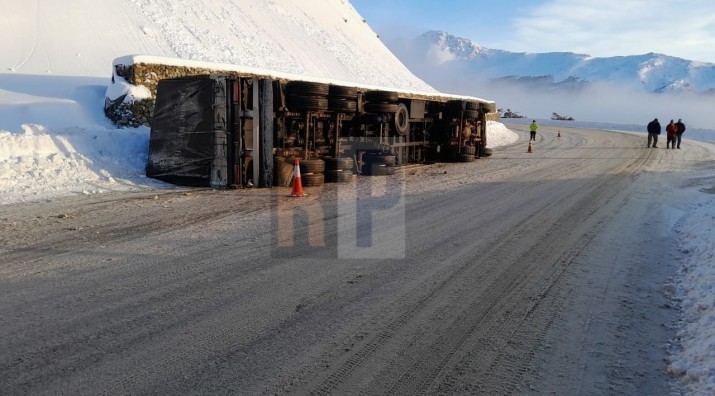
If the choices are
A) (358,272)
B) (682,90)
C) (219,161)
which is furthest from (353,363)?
(682,90)

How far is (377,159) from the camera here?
1402 centimetres

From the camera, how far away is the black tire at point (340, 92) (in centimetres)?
1247

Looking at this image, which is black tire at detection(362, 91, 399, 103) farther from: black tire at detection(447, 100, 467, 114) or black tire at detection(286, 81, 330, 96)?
black tire at detection(447, 100, 467, 114)

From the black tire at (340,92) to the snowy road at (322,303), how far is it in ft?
16.3

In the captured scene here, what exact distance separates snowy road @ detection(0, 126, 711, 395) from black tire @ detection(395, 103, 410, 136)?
7.00m

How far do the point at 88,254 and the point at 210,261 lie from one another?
4.79 feet

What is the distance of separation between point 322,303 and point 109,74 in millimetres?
17392

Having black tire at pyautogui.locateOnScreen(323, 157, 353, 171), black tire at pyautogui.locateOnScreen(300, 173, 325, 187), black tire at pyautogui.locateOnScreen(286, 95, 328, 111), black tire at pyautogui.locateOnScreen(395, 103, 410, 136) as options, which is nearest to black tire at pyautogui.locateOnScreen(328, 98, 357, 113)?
black tire at pyautogui.locateOnScreen(286, 95, 328, 111)

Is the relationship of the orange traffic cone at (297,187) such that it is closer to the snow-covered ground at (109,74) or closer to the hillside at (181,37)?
the snow-covered ground at (109,74)

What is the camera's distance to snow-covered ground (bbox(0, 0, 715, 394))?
18.2 feet

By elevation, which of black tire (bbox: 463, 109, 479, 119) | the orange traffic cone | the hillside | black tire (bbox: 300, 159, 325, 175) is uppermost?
the hillside

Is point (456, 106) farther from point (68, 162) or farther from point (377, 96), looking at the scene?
point (68, 162)

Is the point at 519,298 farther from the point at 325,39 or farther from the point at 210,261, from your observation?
the point at 325,39

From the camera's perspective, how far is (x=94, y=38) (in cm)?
2114
